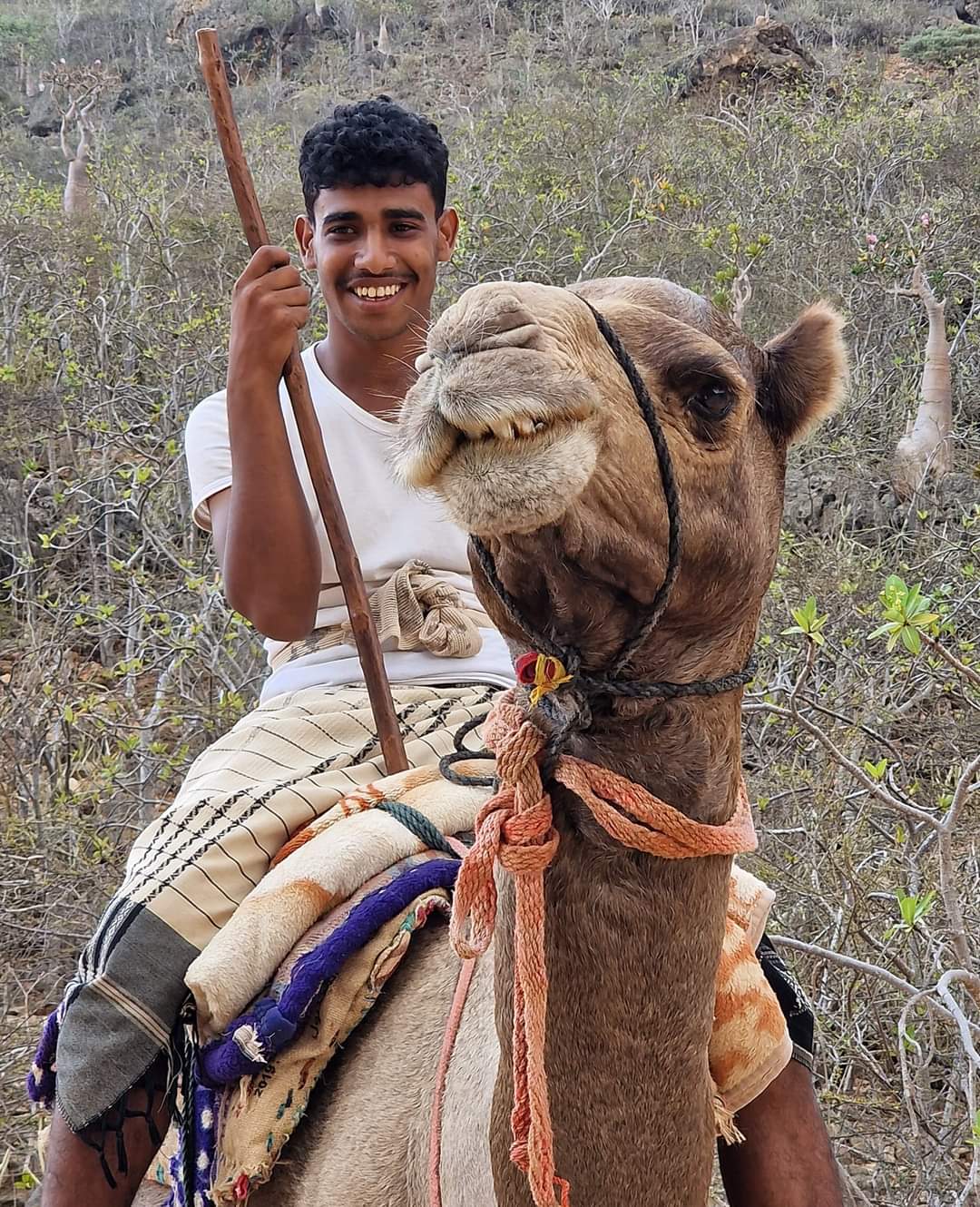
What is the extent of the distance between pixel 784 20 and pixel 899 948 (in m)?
22.0

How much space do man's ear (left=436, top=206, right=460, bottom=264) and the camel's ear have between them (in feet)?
4.40

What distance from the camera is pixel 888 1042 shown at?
142 inches

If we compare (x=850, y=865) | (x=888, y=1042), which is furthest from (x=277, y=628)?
(x=888, y=1042)

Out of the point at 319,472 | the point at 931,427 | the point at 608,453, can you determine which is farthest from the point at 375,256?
the point at 931,427

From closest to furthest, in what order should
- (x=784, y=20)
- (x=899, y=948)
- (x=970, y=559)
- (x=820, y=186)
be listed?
(x=899, y=948), (x=970, y=559), (x=820, y=186), (x=784, y=20)

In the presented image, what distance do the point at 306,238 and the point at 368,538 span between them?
80 centimetres

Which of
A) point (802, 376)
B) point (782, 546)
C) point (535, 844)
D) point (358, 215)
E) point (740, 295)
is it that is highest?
A: point (358, 215)

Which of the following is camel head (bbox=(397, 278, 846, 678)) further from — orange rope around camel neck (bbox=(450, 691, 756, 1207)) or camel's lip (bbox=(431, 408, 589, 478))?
orange rope around camel neck (bbox=(450, 691, 756, 1207))

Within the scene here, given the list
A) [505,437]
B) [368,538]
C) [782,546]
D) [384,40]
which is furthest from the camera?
[384,40]

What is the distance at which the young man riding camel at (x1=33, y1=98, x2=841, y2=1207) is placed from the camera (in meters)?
2.09

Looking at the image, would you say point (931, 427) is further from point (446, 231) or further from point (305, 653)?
point (305, 653)

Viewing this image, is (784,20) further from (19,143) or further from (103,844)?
(103,844)

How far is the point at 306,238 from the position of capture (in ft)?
9.66

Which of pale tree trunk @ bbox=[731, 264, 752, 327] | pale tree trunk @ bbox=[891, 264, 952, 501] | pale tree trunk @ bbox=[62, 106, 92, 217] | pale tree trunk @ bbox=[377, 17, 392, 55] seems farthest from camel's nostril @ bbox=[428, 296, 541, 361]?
pale tree trunk @ bbox=[377, 17, 392, 55]
